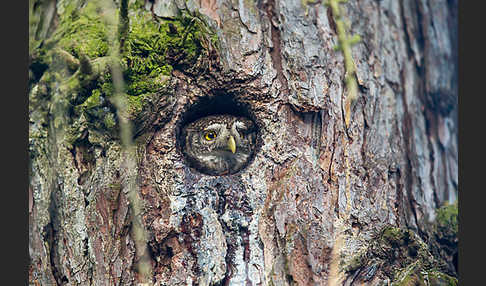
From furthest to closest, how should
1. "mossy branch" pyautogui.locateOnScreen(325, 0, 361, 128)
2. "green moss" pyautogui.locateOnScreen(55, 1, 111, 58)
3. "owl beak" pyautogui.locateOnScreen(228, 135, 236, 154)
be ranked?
"owl beak" pyautogui.locateOnScreen(228, 135, 236, 154)
"mossy branch" pyautogui.locateOnScreen(325, 0, 361, 128)
"green moss" pyautogui.locateOnScreen(55, 1, 111, 58)

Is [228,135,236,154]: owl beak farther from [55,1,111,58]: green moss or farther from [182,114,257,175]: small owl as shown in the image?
[55,1,111,58]: green moss

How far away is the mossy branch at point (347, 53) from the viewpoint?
11.0ft

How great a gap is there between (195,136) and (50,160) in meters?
0.99

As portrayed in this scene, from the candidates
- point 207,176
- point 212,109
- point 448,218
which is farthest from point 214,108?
point 448,218

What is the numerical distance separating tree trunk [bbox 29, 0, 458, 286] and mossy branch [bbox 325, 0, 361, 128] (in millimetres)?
24

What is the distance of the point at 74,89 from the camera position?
10.6ft

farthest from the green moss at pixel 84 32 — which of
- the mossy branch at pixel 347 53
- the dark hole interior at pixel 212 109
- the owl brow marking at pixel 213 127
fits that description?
the mossy branch at pixel 347 53

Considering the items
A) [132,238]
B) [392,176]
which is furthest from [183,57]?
[392,176]

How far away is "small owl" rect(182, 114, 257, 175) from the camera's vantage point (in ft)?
12.1

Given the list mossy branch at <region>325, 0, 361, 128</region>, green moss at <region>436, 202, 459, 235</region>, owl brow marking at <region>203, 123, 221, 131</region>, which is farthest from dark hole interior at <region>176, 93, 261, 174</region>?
green moss at <region>436, 202, 459, 235</region>

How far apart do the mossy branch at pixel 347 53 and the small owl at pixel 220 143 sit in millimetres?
654

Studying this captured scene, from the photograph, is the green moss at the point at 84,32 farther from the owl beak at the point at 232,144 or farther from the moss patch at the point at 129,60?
the owl beak at the point at 232,144

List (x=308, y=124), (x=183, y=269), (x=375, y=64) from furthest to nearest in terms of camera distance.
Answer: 1. (x=375, y=64)
2. (x=308, y=124)
3. (x=183, y=269)

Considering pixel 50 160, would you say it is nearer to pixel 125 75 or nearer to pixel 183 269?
pixel 125 75
